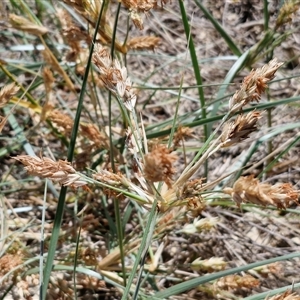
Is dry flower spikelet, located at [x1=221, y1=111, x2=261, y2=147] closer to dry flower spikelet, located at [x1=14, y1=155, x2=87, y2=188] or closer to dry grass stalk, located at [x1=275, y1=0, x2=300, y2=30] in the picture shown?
dry flower spikelet, located at [x1=14, y1=155, x2=87, y2=188]

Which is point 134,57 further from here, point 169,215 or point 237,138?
point 237,138

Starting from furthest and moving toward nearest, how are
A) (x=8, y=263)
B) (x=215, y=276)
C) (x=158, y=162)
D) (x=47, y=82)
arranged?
(x=47, y=82) < (x=8, y=263) < (x=215, y=276) < (x=158, y=162)

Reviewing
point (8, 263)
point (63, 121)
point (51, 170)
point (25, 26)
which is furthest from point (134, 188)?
point (25, 26)

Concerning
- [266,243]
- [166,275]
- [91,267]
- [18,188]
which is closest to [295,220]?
[266,243]

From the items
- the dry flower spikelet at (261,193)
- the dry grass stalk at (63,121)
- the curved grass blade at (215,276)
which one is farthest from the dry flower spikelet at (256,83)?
the dry grass stalk at (63,121)

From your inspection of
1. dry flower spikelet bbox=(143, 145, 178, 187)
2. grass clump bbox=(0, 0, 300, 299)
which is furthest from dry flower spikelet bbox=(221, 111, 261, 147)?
dry flower spikelet bbox=(143, 145, 178, 187)

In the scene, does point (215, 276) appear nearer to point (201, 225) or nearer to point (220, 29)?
point (201, 225)
